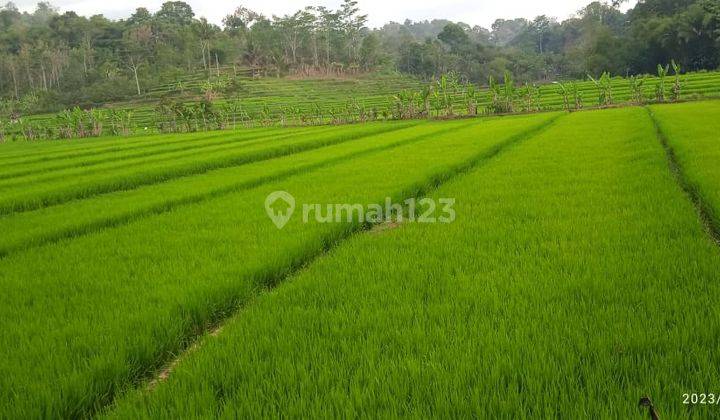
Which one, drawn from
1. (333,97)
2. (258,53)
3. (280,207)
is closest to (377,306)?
(280,207)

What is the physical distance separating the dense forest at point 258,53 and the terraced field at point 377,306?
56111 mm

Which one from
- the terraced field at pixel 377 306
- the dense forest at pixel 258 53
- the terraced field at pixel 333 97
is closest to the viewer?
the terraced field at pixel 377 306

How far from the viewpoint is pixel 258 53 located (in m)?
82.5

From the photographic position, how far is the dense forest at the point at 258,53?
59719 millimetres

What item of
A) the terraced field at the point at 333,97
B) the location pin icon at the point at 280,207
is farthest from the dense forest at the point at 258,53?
the location pin icon at the point at 280,207

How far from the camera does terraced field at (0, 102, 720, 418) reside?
2.34 meters

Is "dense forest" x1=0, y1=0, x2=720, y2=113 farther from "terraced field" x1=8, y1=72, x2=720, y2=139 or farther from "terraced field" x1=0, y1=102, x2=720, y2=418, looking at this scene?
"terraced field" x1=0, y1=102, x2=720, y2=418

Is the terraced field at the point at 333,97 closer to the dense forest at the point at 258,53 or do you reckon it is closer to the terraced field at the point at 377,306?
the dense forest at the point at 258,53

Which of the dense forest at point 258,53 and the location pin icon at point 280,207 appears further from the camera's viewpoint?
the dense forest at point 258,53

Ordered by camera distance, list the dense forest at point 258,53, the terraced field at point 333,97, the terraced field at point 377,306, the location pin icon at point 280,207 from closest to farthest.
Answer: the terraced field at point 377,306 < the location pin icon at point 280,207 < the terraced field at point 333,97 < the dense forest at point 258,53

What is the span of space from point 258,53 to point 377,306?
278 feet

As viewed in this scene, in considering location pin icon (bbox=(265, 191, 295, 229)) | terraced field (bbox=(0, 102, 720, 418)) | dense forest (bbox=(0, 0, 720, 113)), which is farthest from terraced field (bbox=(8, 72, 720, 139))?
terraced field (bbox=(0, 102, 720, 418))

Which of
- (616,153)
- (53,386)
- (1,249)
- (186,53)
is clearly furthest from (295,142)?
(186,53)

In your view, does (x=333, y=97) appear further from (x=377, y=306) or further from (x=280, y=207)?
(x=377, y=306)
